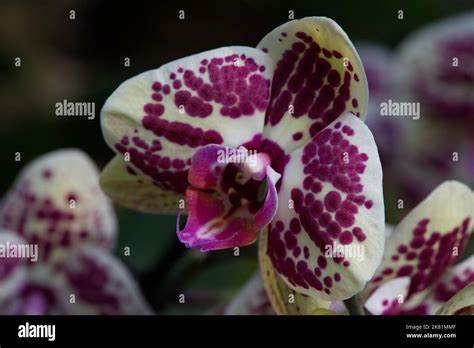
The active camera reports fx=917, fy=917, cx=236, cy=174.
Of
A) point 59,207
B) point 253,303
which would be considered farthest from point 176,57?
point 253,303

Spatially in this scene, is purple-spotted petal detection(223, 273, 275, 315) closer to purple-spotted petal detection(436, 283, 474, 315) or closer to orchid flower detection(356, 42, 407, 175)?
purple-spotted petal detection(436, 283, 474, 315)

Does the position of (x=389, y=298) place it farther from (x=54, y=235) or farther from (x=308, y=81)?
(x=54, y=235)

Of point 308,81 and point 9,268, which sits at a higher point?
point 308,81

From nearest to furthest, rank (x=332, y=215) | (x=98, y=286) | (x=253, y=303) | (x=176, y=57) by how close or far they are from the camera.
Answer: (x=332, y=215) < (x=253, y=303) < (x=98, y=286) < (x=176, y=57)

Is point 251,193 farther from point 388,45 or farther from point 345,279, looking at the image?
point 388,45

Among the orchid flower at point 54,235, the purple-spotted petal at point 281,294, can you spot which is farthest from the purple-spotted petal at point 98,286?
the purple-spotted petal at point 281,294

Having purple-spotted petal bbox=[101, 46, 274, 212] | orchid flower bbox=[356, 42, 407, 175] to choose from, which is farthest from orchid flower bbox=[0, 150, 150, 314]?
orchid flower bbox=[356, 42, 407, 175]
